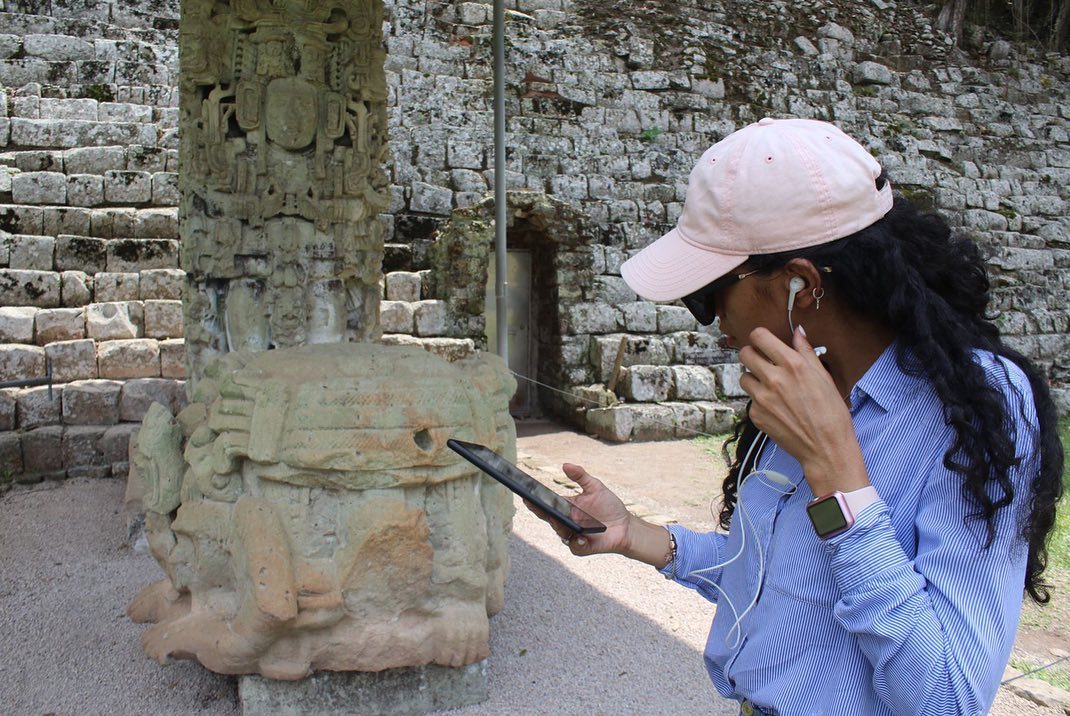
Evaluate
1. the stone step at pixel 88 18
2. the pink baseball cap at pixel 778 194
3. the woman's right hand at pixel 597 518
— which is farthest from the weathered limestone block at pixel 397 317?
the pink baseball cap at pixel 778 194

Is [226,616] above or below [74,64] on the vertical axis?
below

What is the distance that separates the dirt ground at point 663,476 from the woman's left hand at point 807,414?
9.92 feet

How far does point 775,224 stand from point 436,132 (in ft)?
23.2

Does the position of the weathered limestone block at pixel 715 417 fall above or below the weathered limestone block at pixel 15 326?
below

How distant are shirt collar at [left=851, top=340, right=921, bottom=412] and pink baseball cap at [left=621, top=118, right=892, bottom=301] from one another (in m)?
0.18

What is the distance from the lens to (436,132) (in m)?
7.64

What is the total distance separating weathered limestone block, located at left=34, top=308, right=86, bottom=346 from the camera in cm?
559

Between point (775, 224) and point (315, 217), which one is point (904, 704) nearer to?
point (775, 224)

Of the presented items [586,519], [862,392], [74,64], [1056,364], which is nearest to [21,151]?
[74,64]

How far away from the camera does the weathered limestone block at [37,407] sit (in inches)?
207

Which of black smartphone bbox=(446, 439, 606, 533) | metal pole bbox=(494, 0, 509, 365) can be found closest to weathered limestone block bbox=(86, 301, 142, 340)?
metal pole bbox=(494, 0, 509, 365)

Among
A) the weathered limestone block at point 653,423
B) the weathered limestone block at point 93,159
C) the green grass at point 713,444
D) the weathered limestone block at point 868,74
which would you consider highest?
the weathered limestone block at point 868,74

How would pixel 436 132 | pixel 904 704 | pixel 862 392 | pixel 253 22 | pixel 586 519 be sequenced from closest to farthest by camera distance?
1. pixel 904 704
2. pixel 862 392
3. pixel 586 519
4. pixel 253 22
5. pixel 436 132

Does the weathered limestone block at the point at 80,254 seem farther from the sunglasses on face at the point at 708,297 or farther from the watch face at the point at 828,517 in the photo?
the watch face at the point at 828,517
